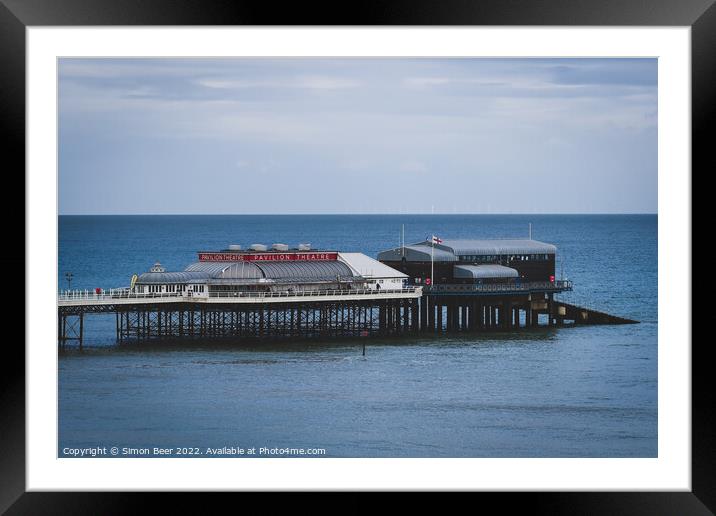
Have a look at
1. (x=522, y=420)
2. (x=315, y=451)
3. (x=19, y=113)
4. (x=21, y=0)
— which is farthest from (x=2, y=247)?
(x=522, y=420)

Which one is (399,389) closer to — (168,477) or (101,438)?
(101,438)

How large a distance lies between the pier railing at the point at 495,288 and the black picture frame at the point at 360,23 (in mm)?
26582

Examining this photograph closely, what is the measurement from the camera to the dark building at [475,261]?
143 feet

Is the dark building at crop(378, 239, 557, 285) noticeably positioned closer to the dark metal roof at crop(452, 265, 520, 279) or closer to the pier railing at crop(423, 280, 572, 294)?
the dark metal roof at crop(452, 265, 520, 279)

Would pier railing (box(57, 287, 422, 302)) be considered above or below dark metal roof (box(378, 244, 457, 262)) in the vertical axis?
below

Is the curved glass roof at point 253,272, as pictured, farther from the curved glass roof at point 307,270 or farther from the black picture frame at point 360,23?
the black picture frame at point 360,23

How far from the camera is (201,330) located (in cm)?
4022

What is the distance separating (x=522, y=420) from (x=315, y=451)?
6117 mm

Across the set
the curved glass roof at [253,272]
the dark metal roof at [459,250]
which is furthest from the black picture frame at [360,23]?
the dark metal roof at [459,250]

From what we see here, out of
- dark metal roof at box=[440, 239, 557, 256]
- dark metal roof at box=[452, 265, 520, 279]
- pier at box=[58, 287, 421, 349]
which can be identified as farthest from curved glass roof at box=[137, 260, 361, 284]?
dark metal roof at box=[440, 239, 557, 256]

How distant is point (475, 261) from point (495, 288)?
6.07 ft

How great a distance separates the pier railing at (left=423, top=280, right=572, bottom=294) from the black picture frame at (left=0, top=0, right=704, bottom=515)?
Result: 26.6m

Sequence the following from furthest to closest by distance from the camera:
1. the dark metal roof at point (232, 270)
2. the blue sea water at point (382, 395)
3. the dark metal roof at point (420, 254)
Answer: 1. the dark metal roof at point (420, 254)
2. the dark metal roof at point (232, 270)
3. the blue sea water at point (382, 395)

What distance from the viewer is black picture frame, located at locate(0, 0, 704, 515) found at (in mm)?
15305
